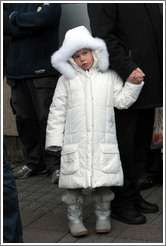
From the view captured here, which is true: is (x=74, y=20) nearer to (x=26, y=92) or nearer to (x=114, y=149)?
(x=26, y=92)

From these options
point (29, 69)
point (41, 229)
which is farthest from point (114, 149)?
point (29, 69)

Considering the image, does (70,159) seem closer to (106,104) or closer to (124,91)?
(106,104)

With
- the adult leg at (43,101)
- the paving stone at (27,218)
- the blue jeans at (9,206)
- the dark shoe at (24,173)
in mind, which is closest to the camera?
the blue jeans at (9,206)

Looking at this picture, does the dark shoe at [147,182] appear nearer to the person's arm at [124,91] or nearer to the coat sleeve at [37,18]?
the person's arm at [124,91]

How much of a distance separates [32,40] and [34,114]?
0.76 m

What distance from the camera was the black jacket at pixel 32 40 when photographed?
5.92 m

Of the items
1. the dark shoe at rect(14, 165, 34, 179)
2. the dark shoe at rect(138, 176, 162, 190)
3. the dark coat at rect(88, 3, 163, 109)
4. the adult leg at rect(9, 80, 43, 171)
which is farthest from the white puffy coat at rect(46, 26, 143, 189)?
the dark shoe at rect(14, 165, 34, 179)

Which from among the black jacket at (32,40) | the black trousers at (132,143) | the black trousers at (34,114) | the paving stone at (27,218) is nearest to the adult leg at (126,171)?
the black trousers at (132,143)

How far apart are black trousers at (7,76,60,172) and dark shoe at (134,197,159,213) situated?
1211mm

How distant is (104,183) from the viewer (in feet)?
15.3

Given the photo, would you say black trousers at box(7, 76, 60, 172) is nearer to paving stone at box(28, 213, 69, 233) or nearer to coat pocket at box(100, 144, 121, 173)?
paving stone at box(28, 213, 69, 233)

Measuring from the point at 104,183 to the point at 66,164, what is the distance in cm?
33

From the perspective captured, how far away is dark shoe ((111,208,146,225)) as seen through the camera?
4.96 m

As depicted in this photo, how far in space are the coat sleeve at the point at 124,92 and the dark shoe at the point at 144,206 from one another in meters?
0.90
